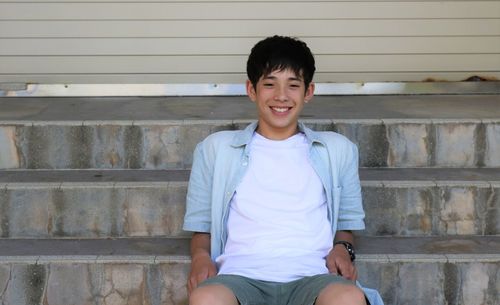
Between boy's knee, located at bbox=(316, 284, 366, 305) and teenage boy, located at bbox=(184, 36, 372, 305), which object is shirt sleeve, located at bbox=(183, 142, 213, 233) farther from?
boy's knee, located at bbox=(316, 284, 366, 305)

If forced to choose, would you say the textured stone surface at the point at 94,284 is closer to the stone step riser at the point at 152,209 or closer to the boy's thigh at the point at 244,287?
the stone step riser at the point at 152,209

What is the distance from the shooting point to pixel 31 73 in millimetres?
4961

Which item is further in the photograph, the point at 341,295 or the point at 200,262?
the point at 200,262

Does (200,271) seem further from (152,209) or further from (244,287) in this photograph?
(152,209)

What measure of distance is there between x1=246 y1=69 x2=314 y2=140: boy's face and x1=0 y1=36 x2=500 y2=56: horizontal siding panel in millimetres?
2133

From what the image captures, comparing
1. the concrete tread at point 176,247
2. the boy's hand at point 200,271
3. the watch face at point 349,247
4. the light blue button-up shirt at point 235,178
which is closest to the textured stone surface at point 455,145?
the concrete tread at point 176,247

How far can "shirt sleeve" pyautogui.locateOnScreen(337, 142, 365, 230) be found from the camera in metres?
2.92

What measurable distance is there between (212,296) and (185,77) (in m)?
2.65

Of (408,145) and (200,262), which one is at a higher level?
(408,145)

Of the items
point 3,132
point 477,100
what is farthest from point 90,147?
point 477,100

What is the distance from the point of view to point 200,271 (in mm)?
2725

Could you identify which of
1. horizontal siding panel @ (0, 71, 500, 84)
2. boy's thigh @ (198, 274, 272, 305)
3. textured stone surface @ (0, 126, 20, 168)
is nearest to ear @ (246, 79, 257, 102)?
boy's thigh @ (198, 274, 272, 305)

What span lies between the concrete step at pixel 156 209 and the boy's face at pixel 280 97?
2.50ft

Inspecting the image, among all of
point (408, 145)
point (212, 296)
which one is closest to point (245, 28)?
point (408, 145)
